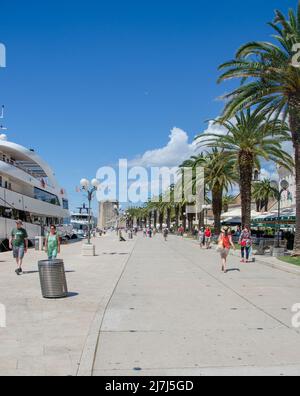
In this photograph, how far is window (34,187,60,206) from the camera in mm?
39531

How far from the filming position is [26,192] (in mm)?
37375

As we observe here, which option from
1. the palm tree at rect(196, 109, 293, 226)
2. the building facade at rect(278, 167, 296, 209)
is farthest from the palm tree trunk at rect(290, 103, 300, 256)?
the building facade at rect(278, 167, 296, 209)

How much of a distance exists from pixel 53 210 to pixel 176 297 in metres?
35.8

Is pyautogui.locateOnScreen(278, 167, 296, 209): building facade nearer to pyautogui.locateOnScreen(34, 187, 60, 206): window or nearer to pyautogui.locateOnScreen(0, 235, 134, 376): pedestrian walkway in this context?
pyautogui.locateOnScreen(34, 187, 60, 206): window

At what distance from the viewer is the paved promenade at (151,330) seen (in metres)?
5.32

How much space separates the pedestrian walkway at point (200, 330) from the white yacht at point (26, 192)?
19.7 m

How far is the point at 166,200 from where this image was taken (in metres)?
84.1

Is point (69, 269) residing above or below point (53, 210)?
below

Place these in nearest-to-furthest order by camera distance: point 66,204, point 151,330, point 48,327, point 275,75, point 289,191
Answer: point 151,330, point 48,327, point 275,75, point 66,204, point 289,191

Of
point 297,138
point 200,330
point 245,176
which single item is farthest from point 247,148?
point 200,330

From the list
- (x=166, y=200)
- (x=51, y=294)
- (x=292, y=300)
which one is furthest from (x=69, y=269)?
(x=166, y=200)

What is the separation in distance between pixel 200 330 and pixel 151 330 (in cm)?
77

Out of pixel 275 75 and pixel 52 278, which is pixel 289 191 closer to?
pixel 275 75

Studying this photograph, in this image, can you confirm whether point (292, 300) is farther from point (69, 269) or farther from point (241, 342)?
point (69, 269)
